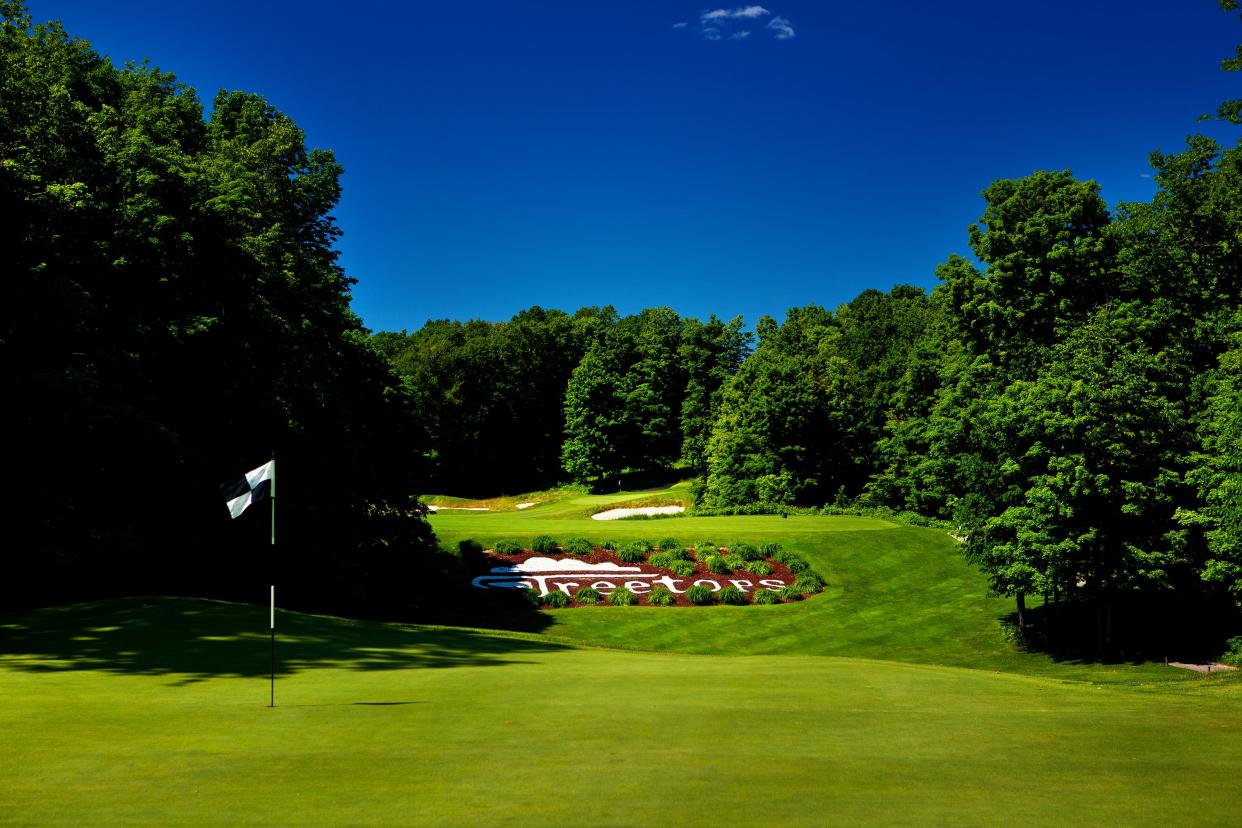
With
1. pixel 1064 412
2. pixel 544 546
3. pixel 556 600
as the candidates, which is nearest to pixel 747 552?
pixel 544 546

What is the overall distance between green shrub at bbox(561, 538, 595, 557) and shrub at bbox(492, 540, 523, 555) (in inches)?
82.1

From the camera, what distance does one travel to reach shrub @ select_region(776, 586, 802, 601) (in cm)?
3777

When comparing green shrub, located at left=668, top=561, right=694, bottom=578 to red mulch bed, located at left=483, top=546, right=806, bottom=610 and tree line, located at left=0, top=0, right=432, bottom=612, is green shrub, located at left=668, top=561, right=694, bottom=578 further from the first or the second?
tree line, located at left=0, top=0, right=432, bottom=612

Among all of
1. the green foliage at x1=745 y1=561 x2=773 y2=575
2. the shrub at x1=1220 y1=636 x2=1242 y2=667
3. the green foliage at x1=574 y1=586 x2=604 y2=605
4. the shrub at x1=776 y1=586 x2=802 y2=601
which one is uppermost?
the green foliage at x1=745 y1=561 x2=773 y2=575

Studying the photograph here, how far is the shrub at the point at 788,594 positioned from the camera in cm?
3777

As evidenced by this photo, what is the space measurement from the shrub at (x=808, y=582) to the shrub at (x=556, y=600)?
10.0 metres

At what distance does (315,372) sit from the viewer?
34.2 meters

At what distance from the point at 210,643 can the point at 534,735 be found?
10.6m

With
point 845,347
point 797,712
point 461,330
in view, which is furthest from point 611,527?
point 461,330

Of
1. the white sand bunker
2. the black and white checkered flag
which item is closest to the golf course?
the black and white checkered flag

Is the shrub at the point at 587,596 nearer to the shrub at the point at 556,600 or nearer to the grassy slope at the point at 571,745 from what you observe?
the shrub at the point at 556,600

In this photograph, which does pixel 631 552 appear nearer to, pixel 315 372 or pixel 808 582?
pixel 808 582

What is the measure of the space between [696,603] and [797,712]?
25.4m

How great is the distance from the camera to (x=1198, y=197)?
35875 millimetres
